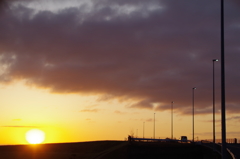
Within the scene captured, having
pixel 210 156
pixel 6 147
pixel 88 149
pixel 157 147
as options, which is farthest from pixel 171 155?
pixel 6 147

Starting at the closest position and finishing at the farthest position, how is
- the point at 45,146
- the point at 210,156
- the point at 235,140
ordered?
the point at 210,156, the point at 45,146, the point at 235,140

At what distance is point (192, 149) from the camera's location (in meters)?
58.5

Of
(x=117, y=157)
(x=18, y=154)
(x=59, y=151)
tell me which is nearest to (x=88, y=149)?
(x=59, y=151)

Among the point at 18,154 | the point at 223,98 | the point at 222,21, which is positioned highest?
the point at 222,21

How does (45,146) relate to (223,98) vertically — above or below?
below

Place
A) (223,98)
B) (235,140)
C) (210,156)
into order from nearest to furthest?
(223,98), (210,156), (235,140)

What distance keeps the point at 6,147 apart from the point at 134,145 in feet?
156

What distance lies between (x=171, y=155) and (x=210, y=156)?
19.3 ft

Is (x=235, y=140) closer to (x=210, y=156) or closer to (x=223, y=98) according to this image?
(x=210, y=156)

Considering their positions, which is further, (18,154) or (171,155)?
(18,154)

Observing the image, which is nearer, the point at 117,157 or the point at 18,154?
the point at 117,157

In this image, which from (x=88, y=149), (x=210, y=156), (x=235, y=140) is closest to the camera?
(x=210, y=156)

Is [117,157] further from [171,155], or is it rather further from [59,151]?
[59,151]

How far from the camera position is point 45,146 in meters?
87.2
